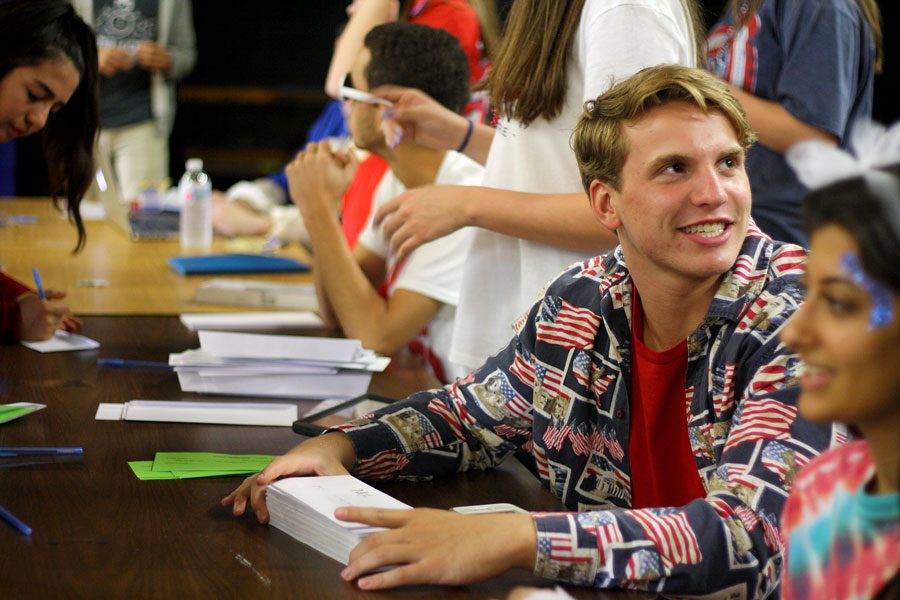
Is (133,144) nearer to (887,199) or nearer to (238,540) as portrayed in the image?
(238,540)

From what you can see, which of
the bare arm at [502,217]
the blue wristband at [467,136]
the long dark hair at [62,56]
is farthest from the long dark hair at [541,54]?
the long dark hair at [62,56]

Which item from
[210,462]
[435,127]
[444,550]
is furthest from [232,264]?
[444,550]

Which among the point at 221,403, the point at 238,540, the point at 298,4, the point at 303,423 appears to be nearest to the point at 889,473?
the point at 238,540

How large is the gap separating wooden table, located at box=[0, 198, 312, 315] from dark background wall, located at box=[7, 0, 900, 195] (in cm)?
315

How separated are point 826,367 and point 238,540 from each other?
0.64m

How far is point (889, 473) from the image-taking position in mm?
714

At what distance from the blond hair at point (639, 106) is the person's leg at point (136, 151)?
3.63 m

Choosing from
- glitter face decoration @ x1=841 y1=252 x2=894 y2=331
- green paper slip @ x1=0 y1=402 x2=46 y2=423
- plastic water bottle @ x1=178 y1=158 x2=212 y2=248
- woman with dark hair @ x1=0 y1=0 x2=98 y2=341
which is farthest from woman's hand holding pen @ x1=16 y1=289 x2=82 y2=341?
glitter face decoration @ x1=841 y1=252 x2=894 y2=331

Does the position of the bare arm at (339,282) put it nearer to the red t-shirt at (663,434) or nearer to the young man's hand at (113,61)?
the red t-shirt at (663,434)

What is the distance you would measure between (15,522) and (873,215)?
33.9 inches

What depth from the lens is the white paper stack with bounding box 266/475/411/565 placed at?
3.49ft

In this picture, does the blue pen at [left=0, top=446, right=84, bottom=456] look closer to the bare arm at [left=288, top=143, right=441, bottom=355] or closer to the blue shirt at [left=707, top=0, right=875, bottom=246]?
the bare arm at [left=288, top=143, right=441, bottom=355]

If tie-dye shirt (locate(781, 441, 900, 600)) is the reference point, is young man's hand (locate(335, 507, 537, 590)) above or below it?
below

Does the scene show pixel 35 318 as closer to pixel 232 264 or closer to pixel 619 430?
pixel 232 264
